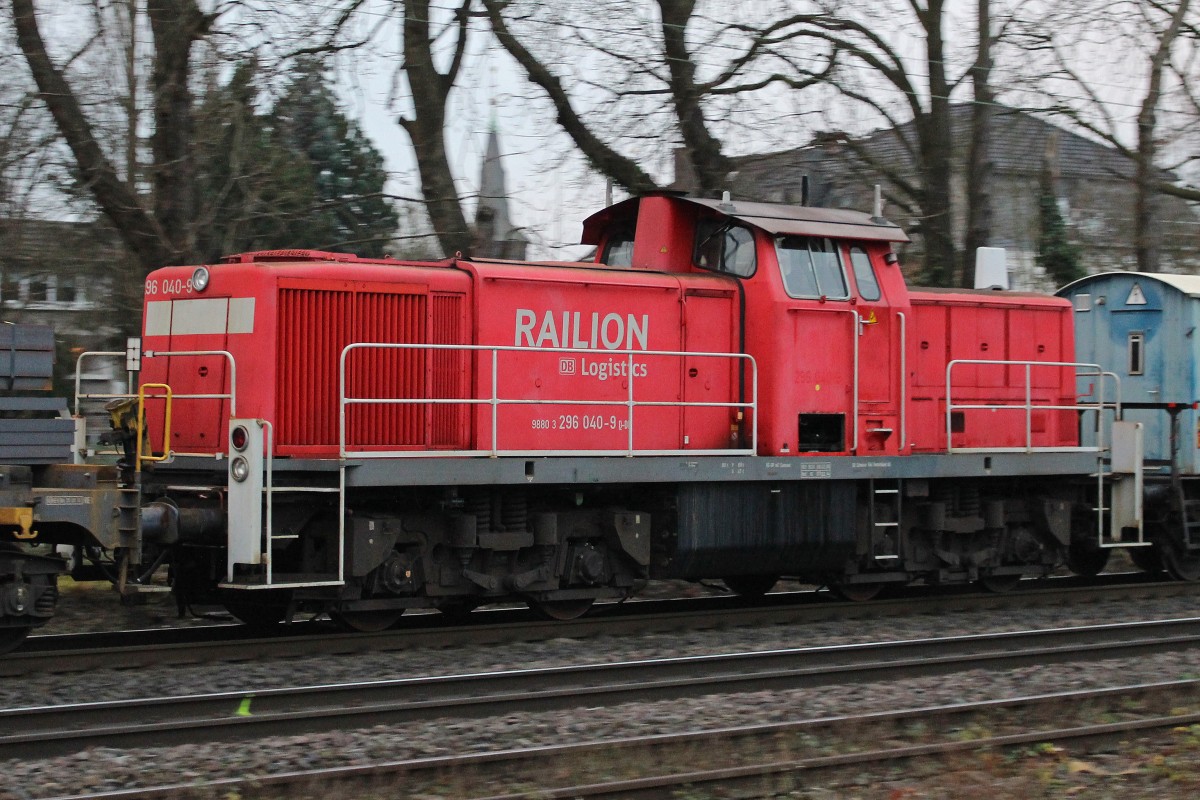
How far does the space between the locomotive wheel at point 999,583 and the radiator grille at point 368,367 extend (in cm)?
630

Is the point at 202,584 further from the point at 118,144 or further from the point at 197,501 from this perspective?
the point at 118,144

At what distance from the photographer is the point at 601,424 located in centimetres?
1097

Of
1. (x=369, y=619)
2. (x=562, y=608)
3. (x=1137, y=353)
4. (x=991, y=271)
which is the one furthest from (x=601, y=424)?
(x=1137, y=353)

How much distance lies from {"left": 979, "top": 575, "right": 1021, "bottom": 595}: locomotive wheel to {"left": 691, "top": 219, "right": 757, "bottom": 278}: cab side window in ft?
14.7

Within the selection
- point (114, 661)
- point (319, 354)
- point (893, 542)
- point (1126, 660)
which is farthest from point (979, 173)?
point (114, 661)

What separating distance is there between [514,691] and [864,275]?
233 inches

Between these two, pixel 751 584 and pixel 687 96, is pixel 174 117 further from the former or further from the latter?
pixel 751 584

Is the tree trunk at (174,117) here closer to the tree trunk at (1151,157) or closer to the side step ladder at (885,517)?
the side step ladder at (885,517)

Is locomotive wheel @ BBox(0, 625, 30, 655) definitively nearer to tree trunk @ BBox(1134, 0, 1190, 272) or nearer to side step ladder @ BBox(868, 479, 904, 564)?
side step ladder @ BBox(868, 479, 904, 564)

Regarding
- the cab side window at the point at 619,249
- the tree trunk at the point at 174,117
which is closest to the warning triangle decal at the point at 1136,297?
the cab side window at the point at 619,249

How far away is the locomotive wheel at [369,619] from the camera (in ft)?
33.0

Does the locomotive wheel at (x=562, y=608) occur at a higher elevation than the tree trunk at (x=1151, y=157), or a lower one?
lower

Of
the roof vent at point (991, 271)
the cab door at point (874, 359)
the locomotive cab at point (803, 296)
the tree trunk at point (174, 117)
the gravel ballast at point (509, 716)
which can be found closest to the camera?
the gravel ballast at point (509, 716)

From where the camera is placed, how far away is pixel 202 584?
1005cm
